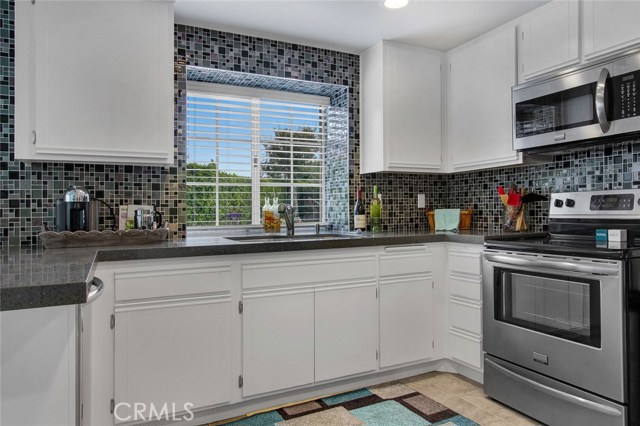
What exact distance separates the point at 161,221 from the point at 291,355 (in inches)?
44.1

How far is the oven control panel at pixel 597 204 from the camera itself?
225 centimetres

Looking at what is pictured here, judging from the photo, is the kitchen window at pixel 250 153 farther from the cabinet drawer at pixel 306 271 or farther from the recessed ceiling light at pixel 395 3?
the recessed ceiling light at pixel 395 3

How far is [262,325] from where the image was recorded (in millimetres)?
2305

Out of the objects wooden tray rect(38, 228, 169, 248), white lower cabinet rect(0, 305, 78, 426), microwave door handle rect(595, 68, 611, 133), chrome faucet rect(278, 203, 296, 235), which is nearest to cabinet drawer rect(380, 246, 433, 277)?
chrome faucet rect(278, 203, 296, 235)

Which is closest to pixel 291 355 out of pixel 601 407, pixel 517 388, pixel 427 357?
pixel 427 357

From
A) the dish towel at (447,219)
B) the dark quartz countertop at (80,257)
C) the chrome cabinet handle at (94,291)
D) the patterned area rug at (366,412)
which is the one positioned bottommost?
the patterned area rug at (366,412)

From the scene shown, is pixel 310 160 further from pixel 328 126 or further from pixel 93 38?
pixel 93 38

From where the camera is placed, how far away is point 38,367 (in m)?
0.95

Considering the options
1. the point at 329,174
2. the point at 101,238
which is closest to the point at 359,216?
the point at 329,174

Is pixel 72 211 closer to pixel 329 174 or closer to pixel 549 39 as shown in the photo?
pixel 329 174

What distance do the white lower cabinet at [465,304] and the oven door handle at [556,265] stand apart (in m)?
0.18

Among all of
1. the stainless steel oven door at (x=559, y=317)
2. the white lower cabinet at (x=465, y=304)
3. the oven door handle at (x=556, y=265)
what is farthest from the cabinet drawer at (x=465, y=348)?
the oven door handle at (x=556, y=265)

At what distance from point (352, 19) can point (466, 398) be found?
2.44 meters

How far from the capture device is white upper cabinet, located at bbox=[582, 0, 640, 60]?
209cm
